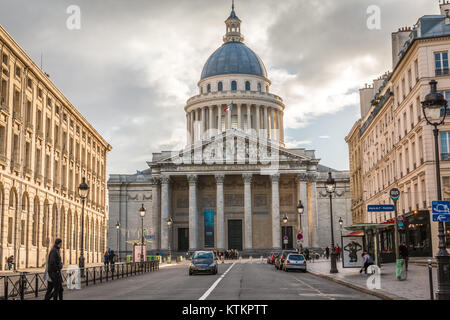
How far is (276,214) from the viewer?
296 feet

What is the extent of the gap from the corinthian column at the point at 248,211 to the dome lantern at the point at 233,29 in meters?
49.6

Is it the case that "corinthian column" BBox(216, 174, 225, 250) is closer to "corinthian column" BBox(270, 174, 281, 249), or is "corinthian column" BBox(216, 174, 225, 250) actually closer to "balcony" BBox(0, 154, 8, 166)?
"corinthian column" BBox(270, 174, 281, 249)

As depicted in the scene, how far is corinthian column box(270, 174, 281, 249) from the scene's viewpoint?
8938 cm

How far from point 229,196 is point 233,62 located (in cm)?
3555

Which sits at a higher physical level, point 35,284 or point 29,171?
point 29,171

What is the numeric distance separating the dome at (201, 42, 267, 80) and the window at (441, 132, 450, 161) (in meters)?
81.3

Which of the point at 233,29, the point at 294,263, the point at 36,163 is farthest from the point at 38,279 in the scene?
the point at 233,29

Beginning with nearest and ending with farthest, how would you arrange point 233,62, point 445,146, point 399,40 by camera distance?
point 445,146, point 399,40, point 233,62

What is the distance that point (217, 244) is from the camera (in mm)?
91688

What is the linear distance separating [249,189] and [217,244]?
965 cm

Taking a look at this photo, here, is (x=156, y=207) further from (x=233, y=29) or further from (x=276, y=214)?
(x=233, y=29)

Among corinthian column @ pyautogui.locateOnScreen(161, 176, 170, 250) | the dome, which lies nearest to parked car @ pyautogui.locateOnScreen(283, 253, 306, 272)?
corinthian column @ pyautogui.locateOnScreen(161, 176, 170, 250)
